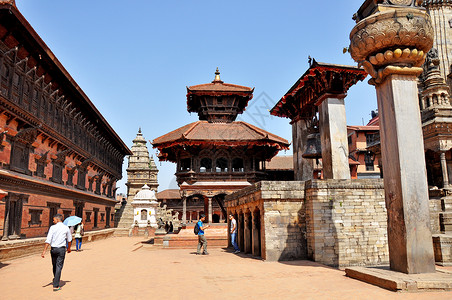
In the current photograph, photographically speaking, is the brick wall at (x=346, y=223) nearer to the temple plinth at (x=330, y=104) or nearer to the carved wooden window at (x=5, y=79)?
the temple plinth at (x=330, y=104)

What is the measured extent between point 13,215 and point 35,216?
2.35 m

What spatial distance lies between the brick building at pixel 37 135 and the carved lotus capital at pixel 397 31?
486 inches

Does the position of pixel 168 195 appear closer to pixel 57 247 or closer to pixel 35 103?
pixel 35 103

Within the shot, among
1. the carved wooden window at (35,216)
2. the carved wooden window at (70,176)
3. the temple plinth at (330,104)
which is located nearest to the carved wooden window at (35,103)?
the carved wooden window at (35,216)

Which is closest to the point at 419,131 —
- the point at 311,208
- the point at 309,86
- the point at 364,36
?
the point at 364,36

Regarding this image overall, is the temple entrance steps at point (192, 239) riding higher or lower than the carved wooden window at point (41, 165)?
lower

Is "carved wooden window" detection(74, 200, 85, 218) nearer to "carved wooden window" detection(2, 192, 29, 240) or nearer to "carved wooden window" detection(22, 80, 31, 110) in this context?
"carved wooden window" detection(2, 192, 29, 240)

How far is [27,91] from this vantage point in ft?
57.3

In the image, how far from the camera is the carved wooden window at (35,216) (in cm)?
1831

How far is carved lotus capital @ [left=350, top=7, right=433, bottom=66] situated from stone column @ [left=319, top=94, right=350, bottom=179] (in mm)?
5606

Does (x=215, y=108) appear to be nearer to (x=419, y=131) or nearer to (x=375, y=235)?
(x=375, y=235)

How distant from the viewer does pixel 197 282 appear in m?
9.02

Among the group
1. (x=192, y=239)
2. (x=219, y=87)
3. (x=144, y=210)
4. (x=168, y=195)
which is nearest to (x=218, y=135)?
(x=219, y=87)

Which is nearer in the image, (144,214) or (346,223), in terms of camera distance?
(346,223)
